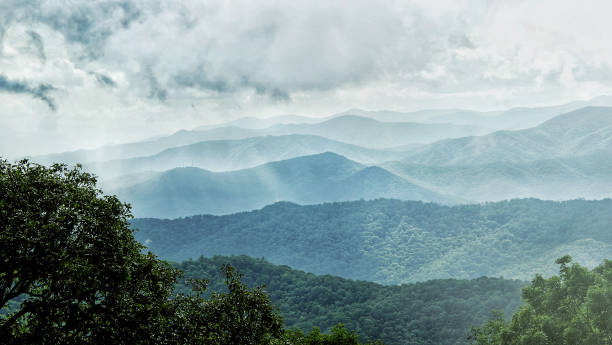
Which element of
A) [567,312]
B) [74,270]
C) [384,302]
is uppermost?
[74,270]

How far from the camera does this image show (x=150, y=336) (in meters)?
15.2

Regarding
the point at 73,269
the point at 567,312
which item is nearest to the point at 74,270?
the point at 73,269

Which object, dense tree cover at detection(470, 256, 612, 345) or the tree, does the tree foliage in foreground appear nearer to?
the tree

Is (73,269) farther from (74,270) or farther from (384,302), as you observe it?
(384,302)

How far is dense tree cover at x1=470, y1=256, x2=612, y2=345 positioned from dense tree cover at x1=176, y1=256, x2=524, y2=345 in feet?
176

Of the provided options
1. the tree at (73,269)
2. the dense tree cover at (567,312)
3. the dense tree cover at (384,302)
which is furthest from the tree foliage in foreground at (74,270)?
the dense tree cover at (384,302)

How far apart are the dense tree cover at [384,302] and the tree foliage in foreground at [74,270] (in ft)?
254

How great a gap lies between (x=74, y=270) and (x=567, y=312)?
107 feet

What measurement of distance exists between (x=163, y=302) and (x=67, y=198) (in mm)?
5081

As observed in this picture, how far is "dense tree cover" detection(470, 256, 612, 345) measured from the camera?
92.0 feet

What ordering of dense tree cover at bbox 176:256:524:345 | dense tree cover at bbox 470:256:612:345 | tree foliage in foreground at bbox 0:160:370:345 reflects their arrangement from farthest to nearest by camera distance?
dense tree cover at bbox 176:256:524:345 < dense tree cover at bbox 470:256:612:345 < tree foliage in foreground at bbox 0:160:370:345

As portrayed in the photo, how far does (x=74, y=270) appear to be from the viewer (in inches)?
545

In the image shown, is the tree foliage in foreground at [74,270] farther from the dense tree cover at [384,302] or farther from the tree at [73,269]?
the dense tree cover at [384,302]

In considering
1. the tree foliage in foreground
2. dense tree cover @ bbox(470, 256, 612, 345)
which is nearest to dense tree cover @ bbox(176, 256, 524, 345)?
dense tree cover @ bbox(470, 256, 612, 345)
